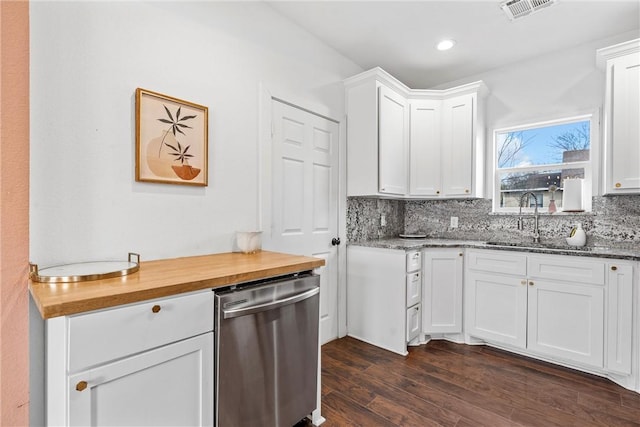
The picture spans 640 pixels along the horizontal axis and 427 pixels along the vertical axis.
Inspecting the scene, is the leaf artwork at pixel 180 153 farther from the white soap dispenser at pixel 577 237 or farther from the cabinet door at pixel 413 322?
the white soap dispenser at pixel 577 237

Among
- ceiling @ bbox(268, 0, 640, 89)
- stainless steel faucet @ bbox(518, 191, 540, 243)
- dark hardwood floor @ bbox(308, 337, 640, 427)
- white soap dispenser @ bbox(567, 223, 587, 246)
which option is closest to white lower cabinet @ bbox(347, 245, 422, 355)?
dark hardwood floor @ bbox(308, 337, 640, 427)

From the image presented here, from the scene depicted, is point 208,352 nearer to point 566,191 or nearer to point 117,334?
point 117,334

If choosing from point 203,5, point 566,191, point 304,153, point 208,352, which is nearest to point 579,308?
point 566,191

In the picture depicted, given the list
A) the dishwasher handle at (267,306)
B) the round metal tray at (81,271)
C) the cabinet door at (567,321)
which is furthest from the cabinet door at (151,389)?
the cabinet door at (567,321)

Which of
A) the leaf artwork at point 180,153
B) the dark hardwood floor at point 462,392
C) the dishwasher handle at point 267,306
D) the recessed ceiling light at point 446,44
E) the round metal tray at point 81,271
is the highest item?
the recessed ceiling light at point 446,44

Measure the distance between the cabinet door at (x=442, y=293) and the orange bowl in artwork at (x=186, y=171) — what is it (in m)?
2.12

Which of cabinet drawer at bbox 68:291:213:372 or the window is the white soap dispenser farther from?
cabinet drawer at bbox 68:291:213:372

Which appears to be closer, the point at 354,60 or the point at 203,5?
the point at 203,5

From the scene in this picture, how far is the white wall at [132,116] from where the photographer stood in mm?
1377

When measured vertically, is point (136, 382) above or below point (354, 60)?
below

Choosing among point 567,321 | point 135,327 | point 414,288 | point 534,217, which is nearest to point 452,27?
point 534,217

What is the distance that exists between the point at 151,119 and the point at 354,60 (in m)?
2.15

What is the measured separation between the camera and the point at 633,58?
229 centimetres

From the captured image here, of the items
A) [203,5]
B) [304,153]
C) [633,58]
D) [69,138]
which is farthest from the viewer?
[304,153]
